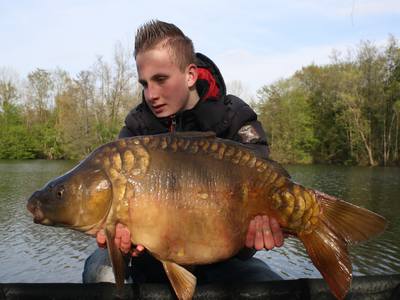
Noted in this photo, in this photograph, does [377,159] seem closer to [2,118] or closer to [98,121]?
[98,121]

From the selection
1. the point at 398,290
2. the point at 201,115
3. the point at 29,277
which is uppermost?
the point at 201,115

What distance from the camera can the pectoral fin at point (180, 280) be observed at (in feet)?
5.74

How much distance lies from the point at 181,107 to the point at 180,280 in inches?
36.3

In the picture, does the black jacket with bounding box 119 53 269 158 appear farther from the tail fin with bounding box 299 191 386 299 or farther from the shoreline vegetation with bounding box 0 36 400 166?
the shoreline vegetation with bounding box 0 36 400 166

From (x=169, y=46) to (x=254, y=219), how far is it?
3.15 ft

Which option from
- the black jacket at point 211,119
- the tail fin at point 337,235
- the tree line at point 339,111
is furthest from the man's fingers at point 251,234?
the tree line at point 339,111

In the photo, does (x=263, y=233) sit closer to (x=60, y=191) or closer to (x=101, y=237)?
(x=101, y=237)

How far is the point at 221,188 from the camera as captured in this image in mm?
1761

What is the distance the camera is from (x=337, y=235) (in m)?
1.71

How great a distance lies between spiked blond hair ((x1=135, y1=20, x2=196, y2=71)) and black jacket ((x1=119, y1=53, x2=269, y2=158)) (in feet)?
0.73

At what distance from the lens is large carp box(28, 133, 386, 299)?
168 centimetres

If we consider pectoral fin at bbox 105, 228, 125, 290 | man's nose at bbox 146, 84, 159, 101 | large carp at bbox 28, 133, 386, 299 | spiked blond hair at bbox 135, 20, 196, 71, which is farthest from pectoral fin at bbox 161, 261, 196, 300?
spiked blond hair at bbox 135, 20, 196, 71

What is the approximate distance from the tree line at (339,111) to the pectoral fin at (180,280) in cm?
3075

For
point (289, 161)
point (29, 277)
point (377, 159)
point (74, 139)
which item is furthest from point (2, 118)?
point (29, 277)
